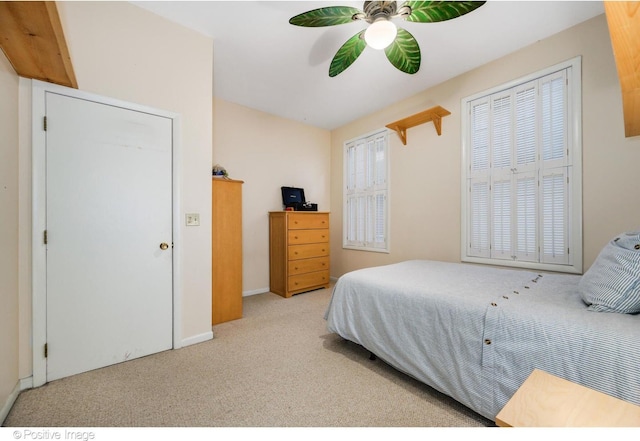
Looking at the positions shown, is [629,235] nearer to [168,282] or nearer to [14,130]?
[168,282]

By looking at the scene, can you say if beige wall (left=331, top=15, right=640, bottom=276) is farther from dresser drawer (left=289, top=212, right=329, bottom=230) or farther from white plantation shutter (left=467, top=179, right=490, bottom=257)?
dresser drawer (left=289, top=212, right=329, bottom=230)

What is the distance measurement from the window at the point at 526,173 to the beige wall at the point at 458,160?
8 centimetres

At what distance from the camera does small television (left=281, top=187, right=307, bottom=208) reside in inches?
161

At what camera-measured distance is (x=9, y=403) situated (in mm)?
1449

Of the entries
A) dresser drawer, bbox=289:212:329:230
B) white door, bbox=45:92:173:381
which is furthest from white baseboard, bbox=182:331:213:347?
dresser drawer, bbox=289:212:329:230

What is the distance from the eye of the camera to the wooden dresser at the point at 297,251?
3637 mm

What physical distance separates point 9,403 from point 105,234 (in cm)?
103

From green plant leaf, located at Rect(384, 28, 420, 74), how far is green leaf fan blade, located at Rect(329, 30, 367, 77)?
0.71 feet

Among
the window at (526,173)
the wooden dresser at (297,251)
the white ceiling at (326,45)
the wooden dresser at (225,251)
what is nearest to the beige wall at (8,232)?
the white ceiling at (326,45)

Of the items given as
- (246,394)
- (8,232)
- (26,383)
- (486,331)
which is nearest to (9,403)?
(26,383)

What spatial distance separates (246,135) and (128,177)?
6.74 ft

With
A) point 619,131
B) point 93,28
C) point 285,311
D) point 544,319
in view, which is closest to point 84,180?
point 93,28

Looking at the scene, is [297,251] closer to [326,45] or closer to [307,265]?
[307,265]

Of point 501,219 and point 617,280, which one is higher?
point 501,219
